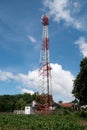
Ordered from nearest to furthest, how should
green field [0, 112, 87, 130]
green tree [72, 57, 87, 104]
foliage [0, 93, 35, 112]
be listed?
green field [0, 112, 87, 130]
green tree [72, 57, 87, 104]
foliage [0, 93, 35, 112]

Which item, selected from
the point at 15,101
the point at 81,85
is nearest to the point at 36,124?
the point at 81,85

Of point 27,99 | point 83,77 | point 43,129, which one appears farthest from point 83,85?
point 27,99

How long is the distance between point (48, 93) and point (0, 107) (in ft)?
165

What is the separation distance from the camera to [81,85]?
5641cm

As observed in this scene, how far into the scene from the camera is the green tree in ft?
183

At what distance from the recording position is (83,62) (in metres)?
57.7

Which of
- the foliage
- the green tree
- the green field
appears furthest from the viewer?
the foliage

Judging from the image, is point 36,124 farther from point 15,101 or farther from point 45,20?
point 15,101

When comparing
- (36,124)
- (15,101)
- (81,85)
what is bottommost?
(36,124)

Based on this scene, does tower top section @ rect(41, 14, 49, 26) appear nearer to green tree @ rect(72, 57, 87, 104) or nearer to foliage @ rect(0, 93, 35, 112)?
green tree @ rect(72, 57, 87, 104)

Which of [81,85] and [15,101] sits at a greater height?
[15,101]

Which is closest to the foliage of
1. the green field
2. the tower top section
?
the tower top section

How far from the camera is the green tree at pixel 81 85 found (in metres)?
55.7

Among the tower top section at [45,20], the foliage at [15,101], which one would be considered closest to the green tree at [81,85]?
the tower top section at [45,20]
